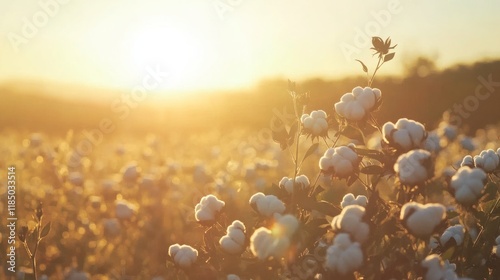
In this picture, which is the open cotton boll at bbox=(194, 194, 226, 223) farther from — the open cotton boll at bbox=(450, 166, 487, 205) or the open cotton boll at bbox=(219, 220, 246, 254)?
the open cotton boll at bbox=(450, 166, 487, 205)

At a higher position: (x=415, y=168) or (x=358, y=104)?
(x=358, y=104)

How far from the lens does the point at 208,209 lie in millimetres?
3332

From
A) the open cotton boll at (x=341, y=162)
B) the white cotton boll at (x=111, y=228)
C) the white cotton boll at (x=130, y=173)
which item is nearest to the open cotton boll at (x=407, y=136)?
the open cotton boll at (x=341, y=162)

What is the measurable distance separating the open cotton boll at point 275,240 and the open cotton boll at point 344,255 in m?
0.19

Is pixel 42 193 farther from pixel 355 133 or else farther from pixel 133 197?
pixel 355 133

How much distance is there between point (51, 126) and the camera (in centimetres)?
3366

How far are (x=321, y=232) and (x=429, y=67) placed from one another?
20843 mm

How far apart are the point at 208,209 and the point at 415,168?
122cm

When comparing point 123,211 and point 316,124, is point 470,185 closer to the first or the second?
point 316,124

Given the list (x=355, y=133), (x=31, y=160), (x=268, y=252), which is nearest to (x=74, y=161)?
(x=31, y=160)

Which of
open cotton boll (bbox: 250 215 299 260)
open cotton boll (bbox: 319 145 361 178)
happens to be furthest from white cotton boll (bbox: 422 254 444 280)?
open cotton boll (bbox: 319 145 361 178)

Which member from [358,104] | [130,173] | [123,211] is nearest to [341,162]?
[358,104]

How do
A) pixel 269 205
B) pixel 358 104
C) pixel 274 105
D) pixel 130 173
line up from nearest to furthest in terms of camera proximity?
pixel 269 205
pixel 358 104
pixel 130 173
pixel 274 105

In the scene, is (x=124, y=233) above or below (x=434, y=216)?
below
